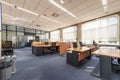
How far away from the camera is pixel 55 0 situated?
3.92 meters

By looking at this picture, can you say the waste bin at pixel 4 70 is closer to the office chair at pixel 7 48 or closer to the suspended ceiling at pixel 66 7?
the suspended ceiling at pixel 66 7

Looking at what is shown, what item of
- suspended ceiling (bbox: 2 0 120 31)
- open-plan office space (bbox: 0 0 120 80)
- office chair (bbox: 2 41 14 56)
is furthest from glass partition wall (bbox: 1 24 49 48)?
suspended ceiling (bbox: 2 0 120 31)

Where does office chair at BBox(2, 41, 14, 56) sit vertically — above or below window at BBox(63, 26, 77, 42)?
below

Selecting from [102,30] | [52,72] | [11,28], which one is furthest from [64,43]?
[11,28]

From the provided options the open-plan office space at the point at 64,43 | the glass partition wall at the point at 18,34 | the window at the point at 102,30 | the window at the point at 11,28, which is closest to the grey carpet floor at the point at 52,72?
the open-plan office space at the point at 64,43

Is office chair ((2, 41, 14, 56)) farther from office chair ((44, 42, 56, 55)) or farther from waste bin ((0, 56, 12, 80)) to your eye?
waste bin ((0, 56, 12, 80))

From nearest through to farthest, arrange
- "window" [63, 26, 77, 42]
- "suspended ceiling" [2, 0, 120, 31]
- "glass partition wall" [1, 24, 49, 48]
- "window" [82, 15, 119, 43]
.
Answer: "suspended ceiling" [2, 0, 120, 31] < "window" [82, 15, 119, 43] < "window" [63, 26, 77, 42] < "glass partition wall" [1, 24, 49, 48]

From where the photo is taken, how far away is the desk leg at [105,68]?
238cm

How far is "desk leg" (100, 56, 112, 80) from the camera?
2.38 metres

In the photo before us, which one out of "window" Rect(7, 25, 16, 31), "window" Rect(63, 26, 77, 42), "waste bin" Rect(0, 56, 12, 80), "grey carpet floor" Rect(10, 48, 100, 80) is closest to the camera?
"waste bin" Rect(0, 56, 12, 80)

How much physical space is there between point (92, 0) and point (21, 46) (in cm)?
1146

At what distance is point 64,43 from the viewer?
6766mm

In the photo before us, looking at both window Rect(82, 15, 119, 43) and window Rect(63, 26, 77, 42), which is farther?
window Rect(63, 26, 77, 42)

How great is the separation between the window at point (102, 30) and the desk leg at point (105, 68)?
4.65 metres
